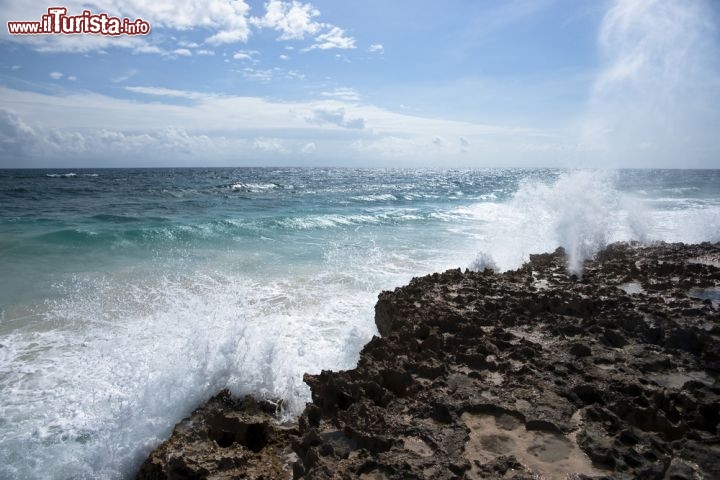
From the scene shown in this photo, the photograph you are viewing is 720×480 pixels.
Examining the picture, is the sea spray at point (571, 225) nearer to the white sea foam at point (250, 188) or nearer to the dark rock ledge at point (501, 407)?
the dark rock ledge at point (501, 407)

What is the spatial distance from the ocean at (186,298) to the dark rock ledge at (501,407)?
675mm

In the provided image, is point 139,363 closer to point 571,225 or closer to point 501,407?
point 501,407

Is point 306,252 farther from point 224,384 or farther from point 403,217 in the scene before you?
point 403,217

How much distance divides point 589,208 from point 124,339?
11486 mm

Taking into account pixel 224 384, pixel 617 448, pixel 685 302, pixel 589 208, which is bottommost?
pixel 224 384

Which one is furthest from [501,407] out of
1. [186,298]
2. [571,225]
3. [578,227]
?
[571,225]

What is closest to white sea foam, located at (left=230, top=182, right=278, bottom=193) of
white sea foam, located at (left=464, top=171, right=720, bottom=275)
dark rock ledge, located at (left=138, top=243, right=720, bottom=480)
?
white sea foam, located at (left=464, top=171, right=720, bottom=275)

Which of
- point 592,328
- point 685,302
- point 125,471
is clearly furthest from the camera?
point 685,302

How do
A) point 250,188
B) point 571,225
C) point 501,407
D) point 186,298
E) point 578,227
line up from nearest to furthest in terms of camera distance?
1. point 501,407
2. point 186,298
3. point 578,227
4. point 571,225
5. point 250,188

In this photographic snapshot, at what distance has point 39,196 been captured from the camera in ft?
92.4

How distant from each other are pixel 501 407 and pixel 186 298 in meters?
6.72

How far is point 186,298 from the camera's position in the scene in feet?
28.1

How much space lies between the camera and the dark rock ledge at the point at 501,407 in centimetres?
308

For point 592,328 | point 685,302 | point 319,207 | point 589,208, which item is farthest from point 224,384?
point 319,207
